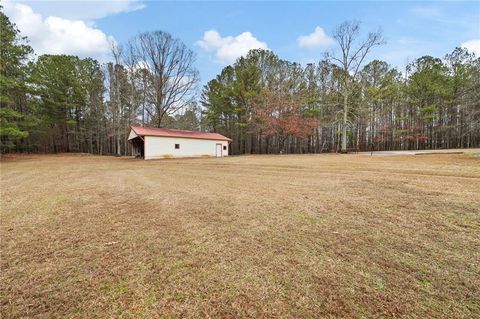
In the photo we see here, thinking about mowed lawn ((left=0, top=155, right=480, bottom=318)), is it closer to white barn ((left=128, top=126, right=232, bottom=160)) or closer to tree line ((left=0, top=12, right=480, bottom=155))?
white barn ((left=128, top=126, right=232, bottom=160))

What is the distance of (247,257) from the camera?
262 centimetres

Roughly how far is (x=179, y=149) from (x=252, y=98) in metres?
13.1

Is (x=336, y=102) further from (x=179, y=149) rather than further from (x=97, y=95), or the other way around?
(x=97, y=95)

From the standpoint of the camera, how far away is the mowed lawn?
6.14 ft

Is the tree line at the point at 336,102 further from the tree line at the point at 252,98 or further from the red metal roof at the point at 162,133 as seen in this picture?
the red metal roof at the point at 162,133

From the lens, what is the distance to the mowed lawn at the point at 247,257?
187cm

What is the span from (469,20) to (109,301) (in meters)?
13.5

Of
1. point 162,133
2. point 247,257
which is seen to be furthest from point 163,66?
point 247,257

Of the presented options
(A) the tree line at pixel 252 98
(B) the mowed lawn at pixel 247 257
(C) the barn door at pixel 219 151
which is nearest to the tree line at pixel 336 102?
(A) the tree line at pixel 252 98

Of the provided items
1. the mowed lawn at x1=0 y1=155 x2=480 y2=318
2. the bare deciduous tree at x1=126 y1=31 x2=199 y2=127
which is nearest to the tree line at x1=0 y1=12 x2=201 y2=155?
the bare deciduous tree at x1=126 y1=31 x2=199 y2=127

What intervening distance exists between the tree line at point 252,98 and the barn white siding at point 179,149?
17.6 feet

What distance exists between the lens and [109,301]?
193cm

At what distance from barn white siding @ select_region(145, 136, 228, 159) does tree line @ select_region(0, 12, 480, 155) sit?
535cm

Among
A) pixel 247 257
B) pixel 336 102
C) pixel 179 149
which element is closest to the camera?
pixel 247 257
